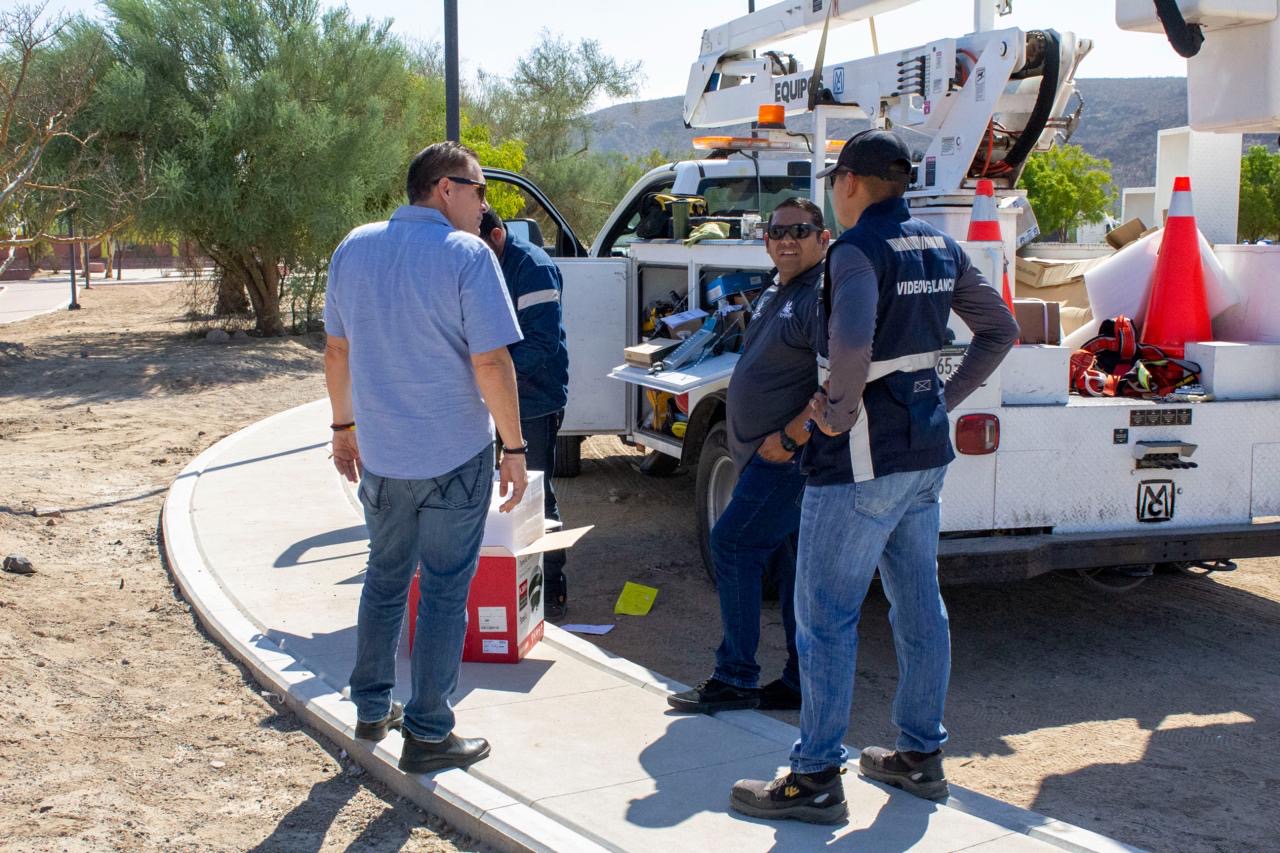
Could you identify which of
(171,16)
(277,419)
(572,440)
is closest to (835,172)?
(572,440)

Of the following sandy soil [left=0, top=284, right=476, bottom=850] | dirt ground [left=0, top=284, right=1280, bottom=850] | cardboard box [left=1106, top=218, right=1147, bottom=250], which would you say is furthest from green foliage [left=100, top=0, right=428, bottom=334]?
cardboard box [left=1106, top=218, right=1147, bottom=250]

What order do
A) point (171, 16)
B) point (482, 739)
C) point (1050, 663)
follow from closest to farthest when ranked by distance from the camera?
1. point (482, 739)
2. point (1050, 663)
3. point (171, 16)

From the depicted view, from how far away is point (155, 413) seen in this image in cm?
1299

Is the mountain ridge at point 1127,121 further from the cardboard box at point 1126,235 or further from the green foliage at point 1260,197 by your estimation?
the cardboard box at point 1126,235

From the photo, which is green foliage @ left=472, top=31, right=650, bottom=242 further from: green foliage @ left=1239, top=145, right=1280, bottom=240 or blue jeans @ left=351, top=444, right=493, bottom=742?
blue jeans @ left=351, top=444, right=493, bottom=742

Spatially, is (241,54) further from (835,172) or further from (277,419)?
(835,172)

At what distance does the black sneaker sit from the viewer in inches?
190

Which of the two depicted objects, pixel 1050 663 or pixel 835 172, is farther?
pixel 1050 663

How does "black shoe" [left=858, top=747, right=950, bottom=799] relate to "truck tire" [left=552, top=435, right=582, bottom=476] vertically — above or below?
below

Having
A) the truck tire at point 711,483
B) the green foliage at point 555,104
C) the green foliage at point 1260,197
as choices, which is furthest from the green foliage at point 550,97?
the truck tire at point 711,483

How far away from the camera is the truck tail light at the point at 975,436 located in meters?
5.56

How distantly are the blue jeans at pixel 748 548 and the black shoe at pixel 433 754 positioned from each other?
43.2 inches

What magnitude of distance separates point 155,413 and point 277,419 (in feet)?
5.14

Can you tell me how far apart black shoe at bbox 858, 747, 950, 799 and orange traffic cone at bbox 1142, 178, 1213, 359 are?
3.16 meters
